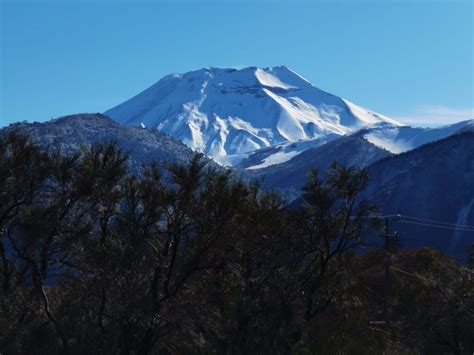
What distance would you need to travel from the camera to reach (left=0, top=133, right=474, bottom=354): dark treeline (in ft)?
59.5

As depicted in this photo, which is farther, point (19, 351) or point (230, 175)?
point (230, 175)

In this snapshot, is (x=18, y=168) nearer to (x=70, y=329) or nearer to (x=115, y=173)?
(x=115, y=173)

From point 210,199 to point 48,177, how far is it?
15.0 ft

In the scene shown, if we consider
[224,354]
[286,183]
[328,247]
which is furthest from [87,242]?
[286,183]

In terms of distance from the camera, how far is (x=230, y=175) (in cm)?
2105

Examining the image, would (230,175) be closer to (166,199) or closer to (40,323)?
(166,199)

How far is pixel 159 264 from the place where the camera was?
59.7 feet

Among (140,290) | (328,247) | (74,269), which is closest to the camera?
(140,290)

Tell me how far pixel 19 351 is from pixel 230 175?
22.6 feet

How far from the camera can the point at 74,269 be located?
63.4ft

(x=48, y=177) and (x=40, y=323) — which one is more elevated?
(x=48, y=177)

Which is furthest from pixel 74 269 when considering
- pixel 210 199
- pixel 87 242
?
pixel 210 199

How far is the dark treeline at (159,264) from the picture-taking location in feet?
59.5

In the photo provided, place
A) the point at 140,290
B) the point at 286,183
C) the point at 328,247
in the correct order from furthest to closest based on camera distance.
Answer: the point at 286,183 → the point at 328,247 → the point at 140,290
